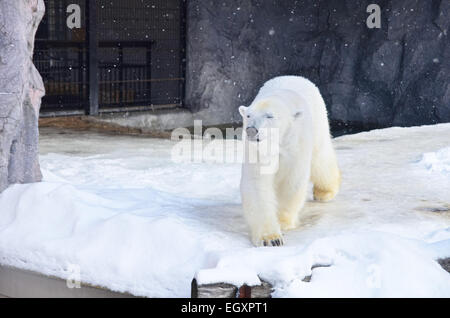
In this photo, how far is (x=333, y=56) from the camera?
11250 millimetres

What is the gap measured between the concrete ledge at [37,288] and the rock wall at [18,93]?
0.60 metres

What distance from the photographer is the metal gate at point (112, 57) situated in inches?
350

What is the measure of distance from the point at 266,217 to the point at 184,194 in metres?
1.31

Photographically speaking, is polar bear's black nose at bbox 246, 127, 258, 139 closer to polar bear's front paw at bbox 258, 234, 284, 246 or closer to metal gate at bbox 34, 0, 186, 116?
polar bear's front paw at bbox 258, 234, 284, 246

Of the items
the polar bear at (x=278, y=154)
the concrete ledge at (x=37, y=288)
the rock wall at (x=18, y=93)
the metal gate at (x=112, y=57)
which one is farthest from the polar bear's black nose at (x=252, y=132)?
the metal gate at (x=112, y=57)

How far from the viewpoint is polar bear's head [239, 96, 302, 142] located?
353 cm

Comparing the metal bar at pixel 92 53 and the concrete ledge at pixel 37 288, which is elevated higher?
the metal bar at pixel 92 53

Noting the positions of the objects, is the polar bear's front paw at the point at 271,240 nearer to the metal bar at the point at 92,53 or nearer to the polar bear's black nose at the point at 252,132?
the polar bear's black nose at the point at 252,132

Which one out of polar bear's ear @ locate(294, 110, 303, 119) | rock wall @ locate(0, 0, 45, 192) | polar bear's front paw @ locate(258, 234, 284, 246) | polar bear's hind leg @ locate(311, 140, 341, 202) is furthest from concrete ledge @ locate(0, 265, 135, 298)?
polar bear's hind leg @ locate(311, 140, 341, 202)

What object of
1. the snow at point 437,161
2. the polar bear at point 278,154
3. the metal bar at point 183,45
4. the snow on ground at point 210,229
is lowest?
the snow on ground at point 210,229

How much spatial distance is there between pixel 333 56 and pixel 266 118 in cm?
792

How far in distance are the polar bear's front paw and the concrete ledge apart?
2.33 ft

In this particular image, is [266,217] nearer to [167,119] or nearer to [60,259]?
[60,259]
